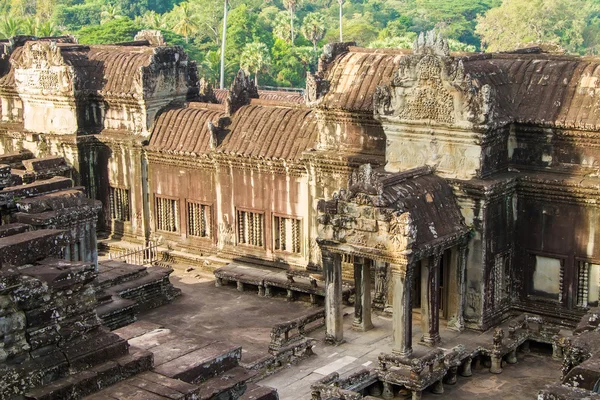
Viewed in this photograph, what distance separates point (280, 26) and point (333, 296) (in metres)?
81.5

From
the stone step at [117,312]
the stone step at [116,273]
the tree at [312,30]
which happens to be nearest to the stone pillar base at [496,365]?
the stone step at [117,312]

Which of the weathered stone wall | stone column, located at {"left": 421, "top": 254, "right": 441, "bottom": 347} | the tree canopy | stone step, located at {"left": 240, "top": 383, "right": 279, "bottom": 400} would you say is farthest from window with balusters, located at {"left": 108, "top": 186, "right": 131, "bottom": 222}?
the tree canopy

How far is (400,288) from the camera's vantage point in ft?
74.7

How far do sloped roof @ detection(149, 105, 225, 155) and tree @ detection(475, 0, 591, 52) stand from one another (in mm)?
76511

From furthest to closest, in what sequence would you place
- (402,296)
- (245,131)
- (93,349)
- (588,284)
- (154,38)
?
(154,38) → (245,131) → (588,284) → (402,296) → (93,349)

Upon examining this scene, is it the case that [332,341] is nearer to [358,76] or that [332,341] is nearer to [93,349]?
[358,76]

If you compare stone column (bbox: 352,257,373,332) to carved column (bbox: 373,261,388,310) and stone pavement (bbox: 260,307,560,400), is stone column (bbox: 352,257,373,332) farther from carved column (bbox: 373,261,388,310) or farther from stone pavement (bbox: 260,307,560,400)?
carved column (bbox: 373,261,388,310)

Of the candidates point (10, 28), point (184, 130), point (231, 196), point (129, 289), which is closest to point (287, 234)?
point (231, 196)

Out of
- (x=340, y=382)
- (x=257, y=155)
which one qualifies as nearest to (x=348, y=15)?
(x=257, y=155)

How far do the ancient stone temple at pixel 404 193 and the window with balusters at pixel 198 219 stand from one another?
0.15 ft

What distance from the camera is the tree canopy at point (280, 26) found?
88.3 meters

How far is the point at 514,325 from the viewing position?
→ 80.2 feet

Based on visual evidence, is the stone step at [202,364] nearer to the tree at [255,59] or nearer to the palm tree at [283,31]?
the tree at [255,59]

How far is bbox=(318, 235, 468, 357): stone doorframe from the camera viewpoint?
2277cm
